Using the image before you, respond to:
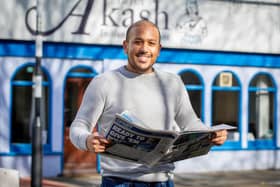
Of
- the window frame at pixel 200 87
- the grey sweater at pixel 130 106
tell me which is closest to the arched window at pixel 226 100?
the window frame at pixel 200 87

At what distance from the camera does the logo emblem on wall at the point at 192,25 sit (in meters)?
14.7

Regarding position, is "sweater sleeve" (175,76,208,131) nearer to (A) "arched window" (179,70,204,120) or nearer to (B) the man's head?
(B) the man's head

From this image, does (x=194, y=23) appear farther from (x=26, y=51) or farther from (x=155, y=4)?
(x=26, y=51)

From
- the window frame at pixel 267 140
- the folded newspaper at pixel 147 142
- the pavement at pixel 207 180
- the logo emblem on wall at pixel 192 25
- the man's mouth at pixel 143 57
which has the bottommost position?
the pavement at pixel 207 180

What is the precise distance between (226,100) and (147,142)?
12.2 meters

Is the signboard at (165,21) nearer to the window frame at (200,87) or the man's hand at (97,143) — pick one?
the window frame at (200,87)

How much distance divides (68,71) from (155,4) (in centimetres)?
263

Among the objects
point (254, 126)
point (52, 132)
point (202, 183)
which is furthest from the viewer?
point (254, 126)

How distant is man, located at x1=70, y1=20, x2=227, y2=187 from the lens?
3273 millimetres

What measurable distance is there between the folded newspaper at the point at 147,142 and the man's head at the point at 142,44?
38 cm

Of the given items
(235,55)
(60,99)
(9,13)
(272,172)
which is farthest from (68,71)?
(272,172)

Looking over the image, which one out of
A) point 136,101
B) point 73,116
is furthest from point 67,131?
point 136,101

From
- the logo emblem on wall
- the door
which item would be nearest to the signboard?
the logo emblem on wall

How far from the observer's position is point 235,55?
15.2 m
